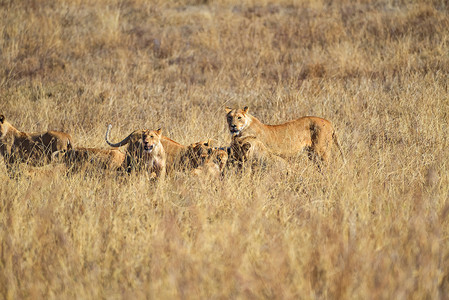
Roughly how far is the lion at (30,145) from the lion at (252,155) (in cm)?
218

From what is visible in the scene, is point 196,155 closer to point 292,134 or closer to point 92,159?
point 92,159

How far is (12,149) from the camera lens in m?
7.36

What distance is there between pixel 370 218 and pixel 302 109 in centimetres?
569

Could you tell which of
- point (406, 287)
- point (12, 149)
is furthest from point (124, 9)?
point (406, 287)

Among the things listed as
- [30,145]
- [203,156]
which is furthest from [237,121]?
[30,145]

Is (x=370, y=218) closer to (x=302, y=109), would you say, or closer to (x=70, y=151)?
(x=70, y=151)

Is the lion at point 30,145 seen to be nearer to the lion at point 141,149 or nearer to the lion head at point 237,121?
the lion at point 141,149

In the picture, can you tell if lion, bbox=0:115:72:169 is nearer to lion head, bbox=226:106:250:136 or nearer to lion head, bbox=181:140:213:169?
lion head, bbox=181:140:213:169

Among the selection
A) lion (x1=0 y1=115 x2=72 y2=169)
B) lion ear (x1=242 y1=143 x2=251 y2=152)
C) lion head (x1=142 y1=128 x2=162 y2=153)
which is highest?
lion head (x1=142 y1=128 x2=162 y2=153)

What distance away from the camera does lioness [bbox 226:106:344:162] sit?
769 cm

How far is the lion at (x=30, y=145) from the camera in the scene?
7.00 metres

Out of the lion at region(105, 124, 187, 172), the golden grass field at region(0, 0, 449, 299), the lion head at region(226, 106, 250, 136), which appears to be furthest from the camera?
the lion head at region(226, 106, 250, 136)

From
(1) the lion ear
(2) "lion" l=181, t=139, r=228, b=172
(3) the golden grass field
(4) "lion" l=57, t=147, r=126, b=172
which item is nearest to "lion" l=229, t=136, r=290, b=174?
(1) the lion ear

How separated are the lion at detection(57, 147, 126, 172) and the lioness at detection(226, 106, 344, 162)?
71.8 inches
